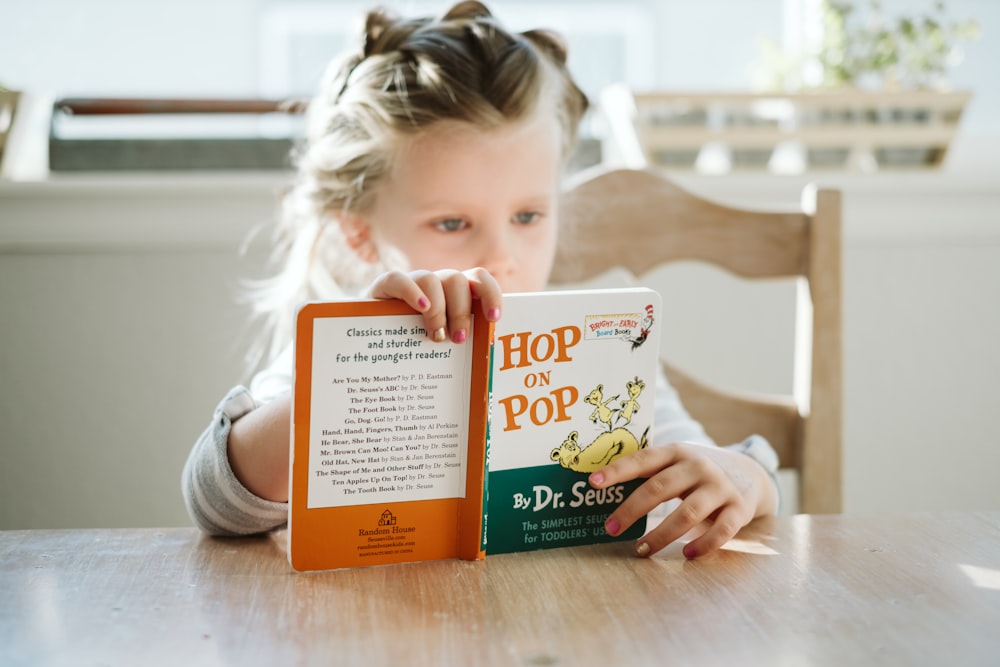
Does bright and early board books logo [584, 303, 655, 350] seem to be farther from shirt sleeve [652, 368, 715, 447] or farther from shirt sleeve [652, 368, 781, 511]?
shirt sleeve [652, 368, 715, 447]

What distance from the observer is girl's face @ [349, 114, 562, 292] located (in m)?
1.03

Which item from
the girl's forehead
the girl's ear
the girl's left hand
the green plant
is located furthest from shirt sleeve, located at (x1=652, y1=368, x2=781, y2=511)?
the green plant

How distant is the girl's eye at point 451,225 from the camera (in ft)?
3.40

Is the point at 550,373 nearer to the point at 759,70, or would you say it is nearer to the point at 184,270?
the point at 184,270

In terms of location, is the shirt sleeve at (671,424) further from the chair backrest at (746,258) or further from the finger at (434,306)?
the finger at (434,306)

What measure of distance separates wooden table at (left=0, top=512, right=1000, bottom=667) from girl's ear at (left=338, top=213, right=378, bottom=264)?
517 mm

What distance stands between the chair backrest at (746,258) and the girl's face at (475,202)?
12 centimetres

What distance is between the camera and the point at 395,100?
1.06 meters

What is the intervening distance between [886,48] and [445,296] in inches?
55.3

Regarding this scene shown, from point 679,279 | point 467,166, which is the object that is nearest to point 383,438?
point 467,166

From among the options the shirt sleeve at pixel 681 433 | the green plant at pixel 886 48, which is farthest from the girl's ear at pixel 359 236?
the green plant at pixel 886 48

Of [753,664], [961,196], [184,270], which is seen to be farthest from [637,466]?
[961,196]

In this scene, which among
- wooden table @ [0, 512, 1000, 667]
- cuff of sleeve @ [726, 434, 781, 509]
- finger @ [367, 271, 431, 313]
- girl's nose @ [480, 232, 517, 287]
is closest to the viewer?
wooden table @ [0, 512, 1000, 667]

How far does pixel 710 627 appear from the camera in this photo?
1.69ft
